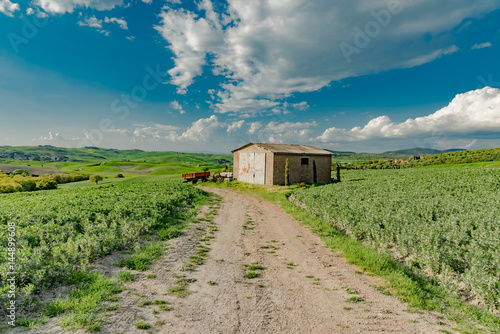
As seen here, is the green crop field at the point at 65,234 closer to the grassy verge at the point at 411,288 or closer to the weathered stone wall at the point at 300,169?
the grassy verge at the point at 411,288

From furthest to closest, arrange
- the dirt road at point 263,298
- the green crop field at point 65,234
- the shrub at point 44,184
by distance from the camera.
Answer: the shrub at point 44,184 < the green crop field at point 65,234 < the dirt road at point 263,298

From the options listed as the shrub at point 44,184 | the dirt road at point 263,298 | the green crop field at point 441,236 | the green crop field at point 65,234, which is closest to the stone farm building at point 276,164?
the green crop field at point 441,236

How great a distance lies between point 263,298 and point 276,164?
88.8ft

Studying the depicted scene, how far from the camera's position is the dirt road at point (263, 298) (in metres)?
5.16

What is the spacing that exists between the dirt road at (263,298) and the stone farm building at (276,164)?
22.7 metres

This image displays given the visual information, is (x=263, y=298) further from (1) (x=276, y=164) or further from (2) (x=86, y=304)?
(1) (x=276, y=164)

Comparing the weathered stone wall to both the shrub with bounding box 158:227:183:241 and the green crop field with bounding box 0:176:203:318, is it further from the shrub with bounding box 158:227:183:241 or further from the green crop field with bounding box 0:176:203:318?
the shrub with bounding box 158:227:183:241

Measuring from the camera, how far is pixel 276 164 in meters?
32.9

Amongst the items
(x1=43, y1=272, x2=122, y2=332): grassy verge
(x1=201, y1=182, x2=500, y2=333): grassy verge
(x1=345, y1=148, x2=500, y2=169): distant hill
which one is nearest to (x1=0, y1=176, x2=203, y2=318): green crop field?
(x1=43, y1=272, x2=122, y2=332): grassy verge

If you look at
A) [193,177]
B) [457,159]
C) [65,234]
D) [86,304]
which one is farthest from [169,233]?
[457,159]

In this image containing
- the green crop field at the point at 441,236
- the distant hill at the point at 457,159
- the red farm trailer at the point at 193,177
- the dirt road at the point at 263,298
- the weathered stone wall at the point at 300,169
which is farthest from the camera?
the distant hill at the point at 457,159

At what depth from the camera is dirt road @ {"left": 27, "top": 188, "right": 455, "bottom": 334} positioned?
5160 millimetres

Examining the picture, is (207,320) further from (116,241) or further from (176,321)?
(116,241)

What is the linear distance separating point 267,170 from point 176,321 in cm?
2919
